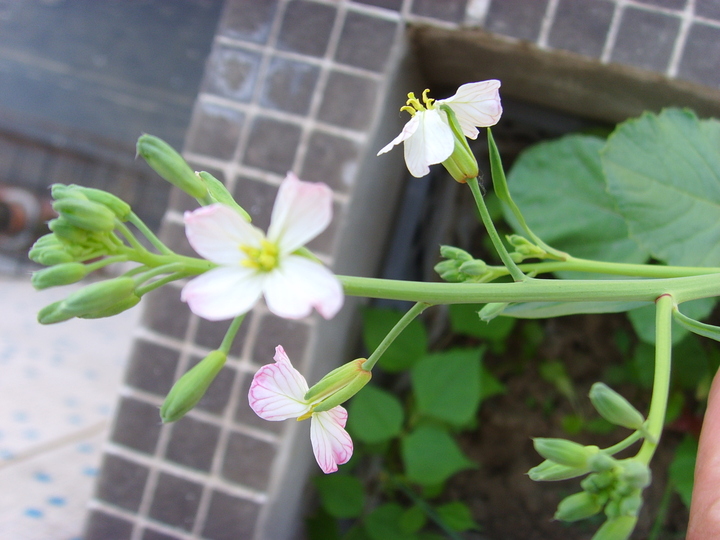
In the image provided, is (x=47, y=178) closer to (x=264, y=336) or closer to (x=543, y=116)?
(x=264, y=336)

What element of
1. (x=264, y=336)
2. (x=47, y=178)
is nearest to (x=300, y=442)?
(x=264, y=336)

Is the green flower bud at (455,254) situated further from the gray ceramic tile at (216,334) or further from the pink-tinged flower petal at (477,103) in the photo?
the gray ceramic tile at (216,334)

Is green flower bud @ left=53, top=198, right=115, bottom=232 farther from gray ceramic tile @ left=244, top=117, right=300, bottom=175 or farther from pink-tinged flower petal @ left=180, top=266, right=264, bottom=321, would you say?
gray ceramic tile @ left=244, top=117, right=300, bottom=175

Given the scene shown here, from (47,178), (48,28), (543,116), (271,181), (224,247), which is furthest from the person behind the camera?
(47,178)

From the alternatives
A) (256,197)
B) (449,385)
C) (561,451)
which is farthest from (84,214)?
(449,385)

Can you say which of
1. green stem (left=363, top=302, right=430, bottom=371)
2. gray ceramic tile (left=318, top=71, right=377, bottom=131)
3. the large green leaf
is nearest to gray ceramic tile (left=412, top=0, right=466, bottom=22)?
gray ceramic tile (left=318, top=71, right=377, bottom=131)

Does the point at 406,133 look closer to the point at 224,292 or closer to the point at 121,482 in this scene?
the point at 224,292

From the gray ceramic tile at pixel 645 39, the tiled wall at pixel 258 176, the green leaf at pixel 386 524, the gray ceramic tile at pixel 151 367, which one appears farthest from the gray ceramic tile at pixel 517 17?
the green leaf at pixel 386 524
